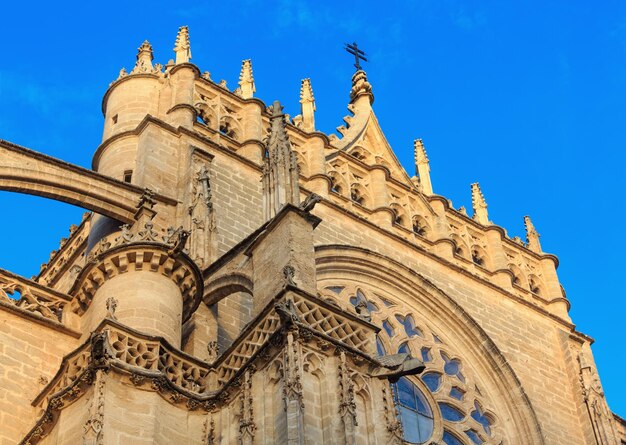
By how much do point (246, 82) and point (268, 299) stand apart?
31.2ft

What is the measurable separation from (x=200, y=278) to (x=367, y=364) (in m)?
2.85

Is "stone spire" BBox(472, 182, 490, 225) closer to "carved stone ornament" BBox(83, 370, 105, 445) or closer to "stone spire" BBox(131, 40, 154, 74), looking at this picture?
"stone spire" BBox(131, 40, 154, 74)

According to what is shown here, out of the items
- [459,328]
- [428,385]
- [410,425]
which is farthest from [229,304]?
[459,328]

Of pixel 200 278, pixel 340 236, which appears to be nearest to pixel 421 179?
pixel 340 236

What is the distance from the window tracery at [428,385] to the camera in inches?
734

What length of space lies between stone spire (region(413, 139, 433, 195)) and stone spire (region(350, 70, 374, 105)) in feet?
4.57

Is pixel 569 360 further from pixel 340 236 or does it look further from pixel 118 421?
pixel 118 421

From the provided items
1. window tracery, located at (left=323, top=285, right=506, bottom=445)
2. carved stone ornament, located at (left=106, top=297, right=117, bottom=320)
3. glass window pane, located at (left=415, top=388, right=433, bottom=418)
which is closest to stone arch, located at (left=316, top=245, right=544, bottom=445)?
window tracery, located at (left=323, top=285, right=506, bottom=445)

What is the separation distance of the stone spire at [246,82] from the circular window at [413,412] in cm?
612

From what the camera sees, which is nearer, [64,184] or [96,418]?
[96,418]

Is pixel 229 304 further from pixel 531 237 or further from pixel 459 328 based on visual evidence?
pixel 531 237

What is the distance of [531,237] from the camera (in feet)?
81.4

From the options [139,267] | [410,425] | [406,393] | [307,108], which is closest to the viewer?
[139,267]

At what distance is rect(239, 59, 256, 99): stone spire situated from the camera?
71.1 feet
